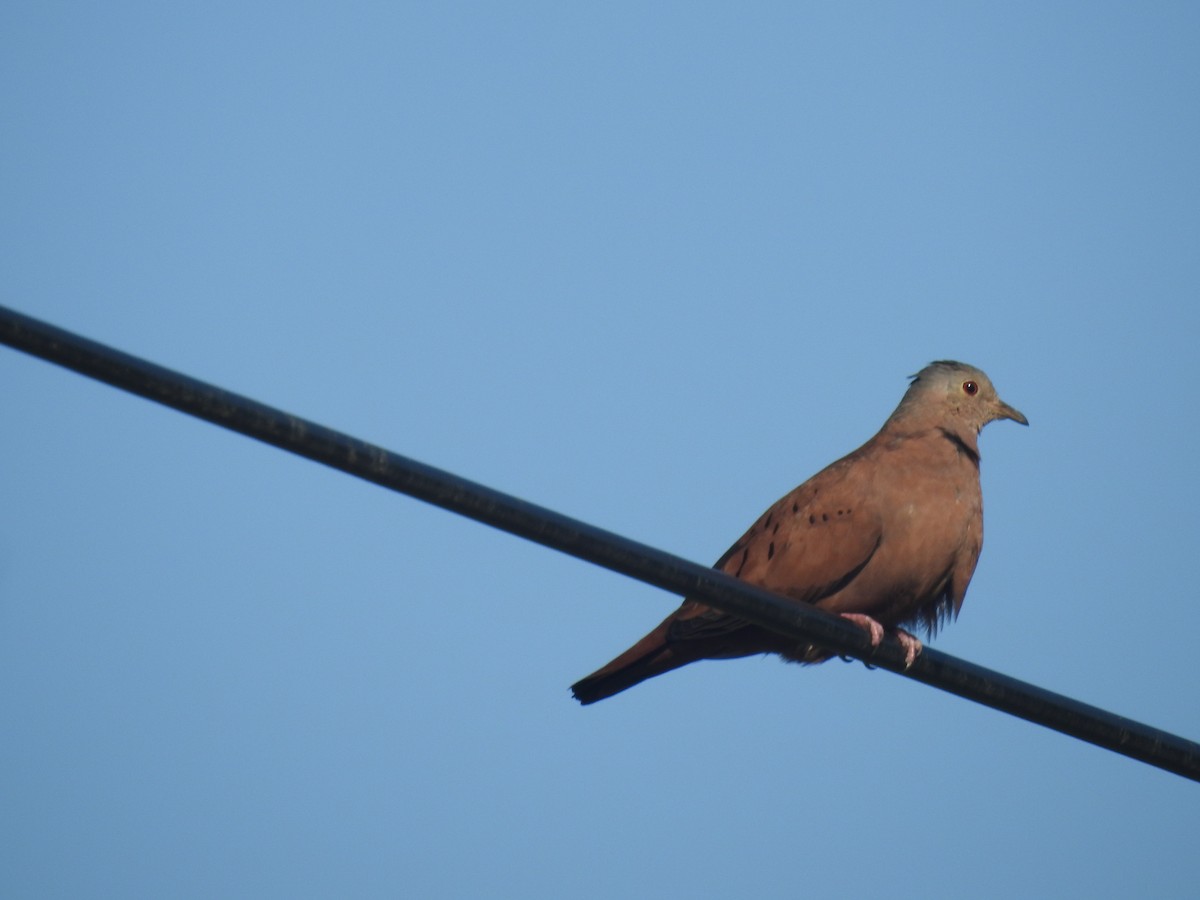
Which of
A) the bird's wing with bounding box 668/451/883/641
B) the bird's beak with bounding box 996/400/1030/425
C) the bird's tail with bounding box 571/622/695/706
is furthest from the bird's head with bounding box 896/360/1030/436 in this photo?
the bird's tail with bounding box 571/622/695/706

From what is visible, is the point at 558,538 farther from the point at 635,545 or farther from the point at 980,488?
the point at 980,488

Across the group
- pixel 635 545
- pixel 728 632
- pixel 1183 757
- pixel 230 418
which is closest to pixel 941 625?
pixel 728 632

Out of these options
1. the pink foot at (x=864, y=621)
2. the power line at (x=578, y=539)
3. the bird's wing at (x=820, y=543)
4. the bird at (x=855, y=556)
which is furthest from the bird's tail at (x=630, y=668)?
the power line at (x=578, y=539)

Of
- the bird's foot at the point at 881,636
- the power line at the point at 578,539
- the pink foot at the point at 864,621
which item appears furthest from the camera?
the pink foot at the point at 864,621

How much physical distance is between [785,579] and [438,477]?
11.3 feet

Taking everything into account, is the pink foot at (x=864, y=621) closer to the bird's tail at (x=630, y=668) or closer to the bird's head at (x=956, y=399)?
the bird's tail at (x=630, y=668)

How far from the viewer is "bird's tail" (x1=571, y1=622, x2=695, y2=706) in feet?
21.0

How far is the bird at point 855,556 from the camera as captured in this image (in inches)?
256

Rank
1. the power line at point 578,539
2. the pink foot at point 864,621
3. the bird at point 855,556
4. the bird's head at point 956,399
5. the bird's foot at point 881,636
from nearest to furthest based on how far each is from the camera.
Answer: the power line at point 578,539, the bird's foot at point 881,636, the pink foot at point 864,621, the bird at point 855,556, the bird's head at point 956,399

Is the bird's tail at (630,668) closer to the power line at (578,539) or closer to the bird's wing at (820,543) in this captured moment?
the bird's wing at (820,543)

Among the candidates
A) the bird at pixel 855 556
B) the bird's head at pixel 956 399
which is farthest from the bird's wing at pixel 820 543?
the bird's head at pixel 956 399

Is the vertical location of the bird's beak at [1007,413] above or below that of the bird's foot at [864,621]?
above

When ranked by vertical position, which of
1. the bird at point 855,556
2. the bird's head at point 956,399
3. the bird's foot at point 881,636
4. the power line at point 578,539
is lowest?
the power line at point 578,539

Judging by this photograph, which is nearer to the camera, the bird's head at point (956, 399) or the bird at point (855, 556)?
the bird at point (855, 556)
